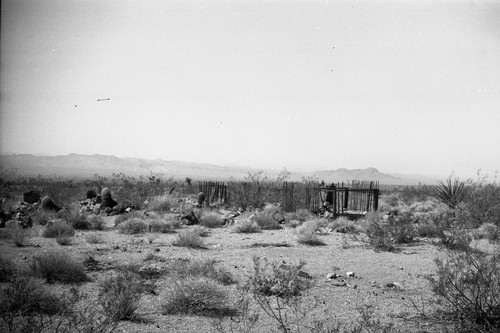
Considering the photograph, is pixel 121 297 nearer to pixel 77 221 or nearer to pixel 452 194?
pixel 77 221

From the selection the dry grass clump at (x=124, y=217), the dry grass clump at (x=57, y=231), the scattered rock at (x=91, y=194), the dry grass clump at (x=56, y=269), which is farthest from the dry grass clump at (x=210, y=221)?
the scattered rock at (x=91, y=194)

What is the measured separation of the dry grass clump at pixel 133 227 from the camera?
13.5 meters

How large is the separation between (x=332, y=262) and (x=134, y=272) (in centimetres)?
473

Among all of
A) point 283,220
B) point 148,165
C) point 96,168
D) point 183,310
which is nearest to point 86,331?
point 183,310

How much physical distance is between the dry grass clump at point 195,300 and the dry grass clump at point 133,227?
8.05m

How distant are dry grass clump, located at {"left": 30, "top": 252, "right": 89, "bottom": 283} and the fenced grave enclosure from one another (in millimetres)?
12171

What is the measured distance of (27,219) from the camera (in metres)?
15.0

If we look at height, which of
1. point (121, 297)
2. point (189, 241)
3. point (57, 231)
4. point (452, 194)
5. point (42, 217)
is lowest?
point (42, 217)

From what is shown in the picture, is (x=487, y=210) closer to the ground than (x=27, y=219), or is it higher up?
higher up

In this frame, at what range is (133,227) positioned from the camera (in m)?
13.7

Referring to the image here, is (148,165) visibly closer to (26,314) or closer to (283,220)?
(283,220)

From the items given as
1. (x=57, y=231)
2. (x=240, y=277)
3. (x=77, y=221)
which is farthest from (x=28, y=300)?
(x=77, y=221)

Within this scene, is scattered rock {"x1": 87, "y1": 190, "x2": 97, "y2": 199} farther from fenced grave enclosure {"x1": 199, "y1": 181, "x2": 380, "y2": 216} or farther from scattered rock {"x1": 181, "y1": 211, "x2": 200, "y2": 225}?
scattered rock {"x1": 181, "y1": 211, "x2": 200, "y2": 225}

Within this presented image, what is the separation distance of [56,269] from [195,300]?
315 centimetres
